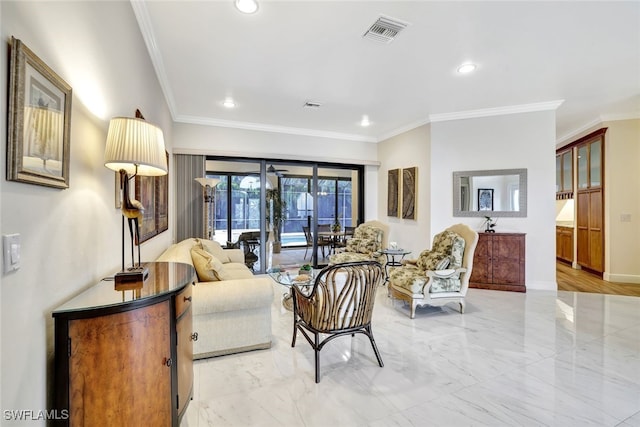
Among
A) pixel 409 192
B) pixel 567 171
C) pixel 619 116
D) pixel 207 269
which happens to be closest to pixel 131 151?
pixel 207 269

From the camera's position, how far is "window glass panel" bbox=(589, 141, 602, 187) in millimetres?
5469

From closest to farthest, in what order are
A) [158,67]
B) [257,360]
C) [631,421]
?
[631,421]
[257,360]
[158,67]

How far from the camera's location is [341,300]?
7.38 feet

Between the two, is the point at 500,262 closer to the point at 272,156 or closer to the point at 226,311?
the point at 226,311

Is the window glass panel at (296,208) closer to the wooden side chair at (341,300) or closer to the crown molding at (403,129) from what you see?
the crown molding at (403,129)

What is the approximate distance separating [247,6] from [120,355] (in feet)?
8.20

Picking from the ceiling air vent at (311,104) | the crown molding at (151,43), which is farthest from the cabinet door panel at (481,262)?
the crown molding at (151,43)

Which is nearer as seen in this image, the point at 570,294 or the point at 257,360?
the point at 257,360

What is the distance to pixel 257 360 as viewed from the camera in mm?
2508

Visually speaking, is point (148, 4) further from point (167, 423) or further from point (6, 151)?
point (167, 423)

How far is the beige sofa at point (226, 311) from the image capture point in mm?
2443

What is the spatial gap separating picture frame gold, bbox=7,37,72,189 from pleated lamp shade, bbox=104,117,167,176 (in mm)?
201

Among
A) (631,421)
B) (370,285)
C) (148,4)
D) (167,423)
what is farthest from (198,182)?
(631,421)

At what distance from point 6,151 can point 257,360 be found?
2.20 m
